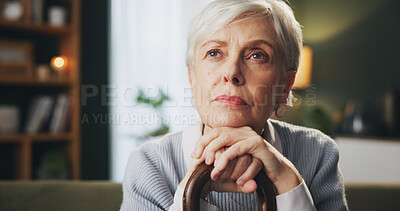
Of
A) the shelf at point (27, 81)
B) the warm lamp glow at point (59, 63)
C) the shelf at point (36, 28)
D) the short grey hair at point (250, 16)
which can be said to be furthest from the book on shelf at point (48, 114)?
the short grey hair at point (250, 16)

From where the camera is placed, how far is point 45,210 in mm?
1085

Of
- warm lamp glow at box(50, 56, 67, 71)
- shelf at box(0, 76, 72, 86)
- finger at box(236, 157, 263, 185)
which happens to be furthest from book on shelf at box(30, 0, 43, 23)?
finger at box(236, 157, 263, 185)

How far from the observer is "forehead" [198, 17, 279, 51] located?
0.71 metres

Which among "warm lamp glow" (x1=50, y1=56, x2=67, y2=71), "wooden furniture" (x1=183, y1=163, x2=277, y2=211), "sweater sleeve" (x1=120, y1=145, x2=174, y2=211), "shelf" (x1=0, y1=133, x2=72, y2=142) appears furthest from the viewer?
"warm lamp glow" (x1=50, y1=56, x2=67, y2=71)

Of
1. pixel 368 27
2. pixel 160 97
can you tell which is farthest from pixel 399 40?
pixel 160 97

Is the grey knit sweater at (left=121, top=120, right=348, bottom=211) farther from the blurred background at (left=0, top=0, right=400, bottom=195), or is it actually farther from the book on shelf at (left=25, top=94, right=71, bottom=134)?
the book on shelf at (left=25, top=94, right=71, bottom=134)

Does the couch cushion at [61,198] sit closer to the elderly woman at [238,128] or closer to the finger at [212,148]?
the elderly woman at [238,128]

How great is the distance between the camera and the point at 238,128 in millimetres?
691

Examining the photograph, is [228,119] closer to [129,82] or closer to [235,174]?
[235,174]

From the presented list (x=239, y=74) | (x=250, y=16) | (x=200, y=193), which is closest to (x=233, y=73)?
(x=239, y=74)

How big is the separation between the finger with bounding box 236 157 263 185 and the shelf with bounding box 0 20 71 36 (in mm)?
2295

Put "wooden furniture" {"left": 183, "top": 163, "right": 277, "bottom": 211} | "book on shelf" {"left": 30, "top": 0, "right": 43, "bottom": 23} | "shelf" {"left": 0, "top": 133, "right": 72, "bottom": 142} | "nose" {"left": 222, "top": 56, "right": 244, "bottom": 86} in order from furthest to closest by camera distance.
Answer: "book on shelf" {"left": 30, "top": 0, "right": 43, "bottom": 23} → "shelf" {"left": 0, "top": 133, "right": 72, "bottom": 142} → "nose" {"left": 222, "top": 56, "right": 244, "bottom": 86} → "wooden furniture" {"left": 183, "top": 163, "right": 277, "bottom": 211}

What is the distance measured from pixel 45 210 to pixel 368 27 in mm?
3158

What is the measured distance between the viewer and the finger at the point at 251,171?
62 centimetres
